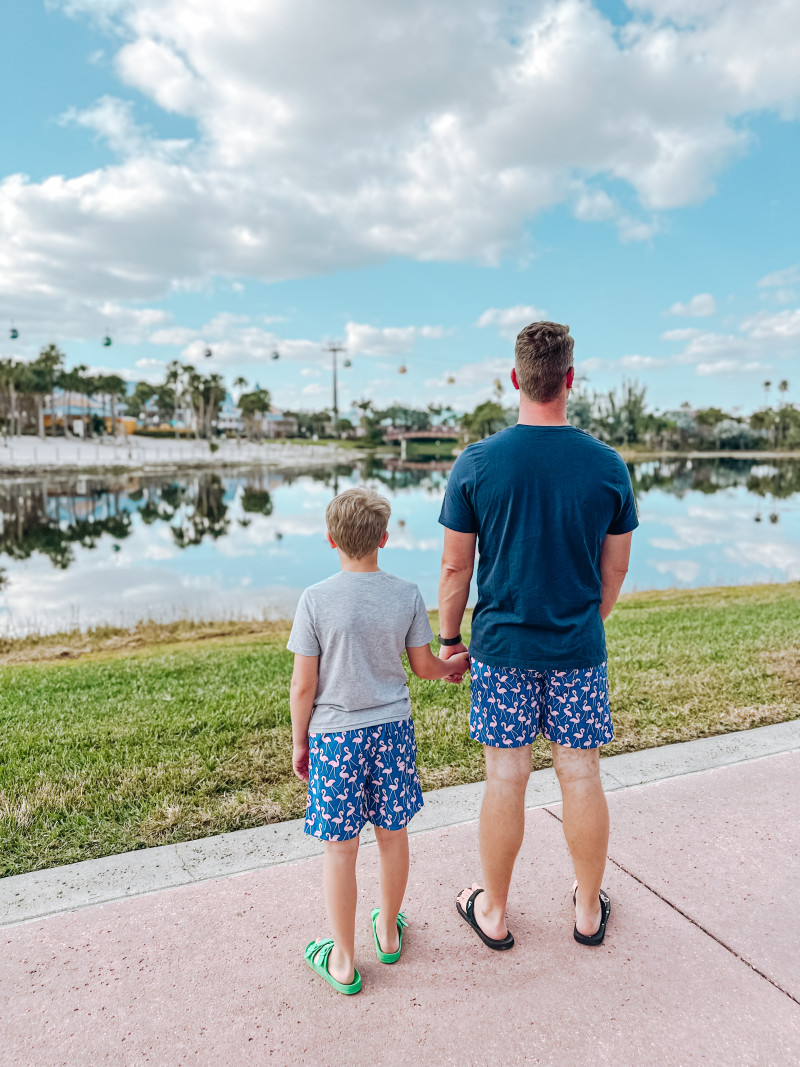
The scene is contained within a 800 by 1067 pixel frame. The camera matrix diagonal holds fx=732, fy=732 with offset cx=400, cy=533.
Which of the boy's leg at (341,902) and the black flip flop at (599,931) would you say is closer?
the boy's leg at (341,902)


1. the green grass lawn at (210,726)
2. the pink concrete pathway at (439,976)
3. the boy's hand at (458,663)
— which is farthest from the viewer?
the green grass lawn at (210,726)

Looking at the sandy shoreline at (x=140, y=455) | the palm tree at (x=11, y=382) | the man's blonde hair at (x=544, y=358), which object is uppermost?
the palm tree at (x=11, y=382)

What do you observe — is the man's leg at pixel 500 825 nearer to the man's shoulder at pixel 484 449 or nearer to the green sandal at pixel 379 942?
the green sandal at pixel 379 942

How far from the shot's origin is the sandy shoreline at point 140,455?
205 ft

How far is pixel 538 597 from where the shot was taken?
2.25 meters

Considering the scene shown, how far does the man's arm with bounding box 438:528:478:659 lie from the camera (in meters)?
2.33

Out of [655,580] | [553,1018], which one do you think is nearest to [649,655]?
[553,1018]

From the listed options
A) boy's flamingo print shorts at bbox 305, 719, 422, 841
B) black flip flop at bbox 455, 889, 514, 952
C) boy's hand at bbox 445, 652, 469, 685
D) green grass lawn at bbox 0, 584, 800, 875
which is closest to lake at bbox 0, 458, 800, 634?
green grass lawn at bbox 0, 584, 800, 875

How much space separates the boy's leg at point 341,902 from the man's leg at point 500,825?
466 mm

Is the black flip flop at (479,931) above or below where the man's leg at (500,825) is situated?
below

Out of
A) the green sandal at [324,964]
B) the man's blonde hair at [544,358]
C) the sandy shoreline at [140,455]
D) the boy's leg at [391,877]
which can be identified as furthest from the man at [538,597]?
the sandy shoreline at [140,455]

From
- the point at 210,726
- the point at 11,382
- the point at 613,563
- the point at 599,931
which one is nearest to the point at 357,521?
the point at 613,563

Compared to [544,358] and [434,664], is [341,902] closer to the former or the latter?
[434,664]

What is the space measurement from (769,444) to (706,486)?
70.8m
